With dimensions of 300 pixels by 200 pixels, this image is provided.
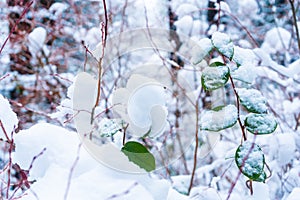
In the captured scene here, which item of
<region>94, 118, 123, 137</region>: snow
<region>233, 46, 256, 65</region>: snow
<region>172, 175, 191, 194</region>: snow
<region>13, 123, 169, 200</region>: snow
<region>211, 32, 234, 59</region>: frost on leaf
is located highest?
<region>211, 32, 234, 59</region>: frost on leaf

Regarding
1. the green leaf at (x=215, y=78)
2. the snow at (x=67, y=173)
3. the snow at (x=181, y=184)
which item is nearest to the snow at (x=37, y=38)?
the snow at (x=181, y=184)

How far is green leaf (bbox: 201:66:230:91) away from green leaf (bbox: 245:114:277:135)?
0.08 m

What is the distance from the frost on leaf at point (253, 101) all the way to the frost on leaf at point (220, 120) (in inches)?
0.9

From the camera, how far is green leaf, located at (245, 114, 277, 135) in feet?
2.03

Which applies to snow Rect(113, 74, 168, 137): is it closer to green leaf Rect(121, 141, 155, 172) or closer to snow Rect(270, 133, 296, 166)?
green leaf Rect(121, 141, 155, 172)

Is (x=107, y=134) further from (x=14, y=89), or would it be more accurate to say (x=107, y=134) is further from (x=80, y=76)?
(x=14, y=89)

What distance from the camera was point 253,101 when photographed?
0.62 metres

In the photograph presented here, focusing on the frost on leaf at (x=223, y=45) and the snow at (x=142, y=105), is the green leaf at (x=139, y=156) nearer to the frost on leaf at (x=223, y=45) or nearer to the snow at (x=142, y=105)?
the snow at (x=142, y=105)

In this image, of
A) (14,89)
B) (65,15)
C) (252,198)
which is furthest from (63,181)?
(14,89)

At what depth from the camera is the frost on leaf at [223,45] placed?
2.07 feet

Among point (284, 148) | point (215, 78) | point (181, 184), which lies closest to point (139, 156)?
point (215, 78)

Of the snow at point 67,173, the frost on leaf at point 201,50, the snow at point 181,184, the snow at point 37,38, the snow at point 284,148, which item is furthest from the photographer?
the snow at point 37,38

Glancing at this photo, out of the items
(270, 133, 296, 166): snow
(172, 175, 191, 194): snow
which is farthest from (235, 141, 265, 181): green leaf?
(270, 133, 296, 166): snow

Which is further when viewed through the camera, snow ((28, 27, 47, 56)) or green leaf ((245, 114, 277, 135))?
snow ((28, 27, 47, 56))
